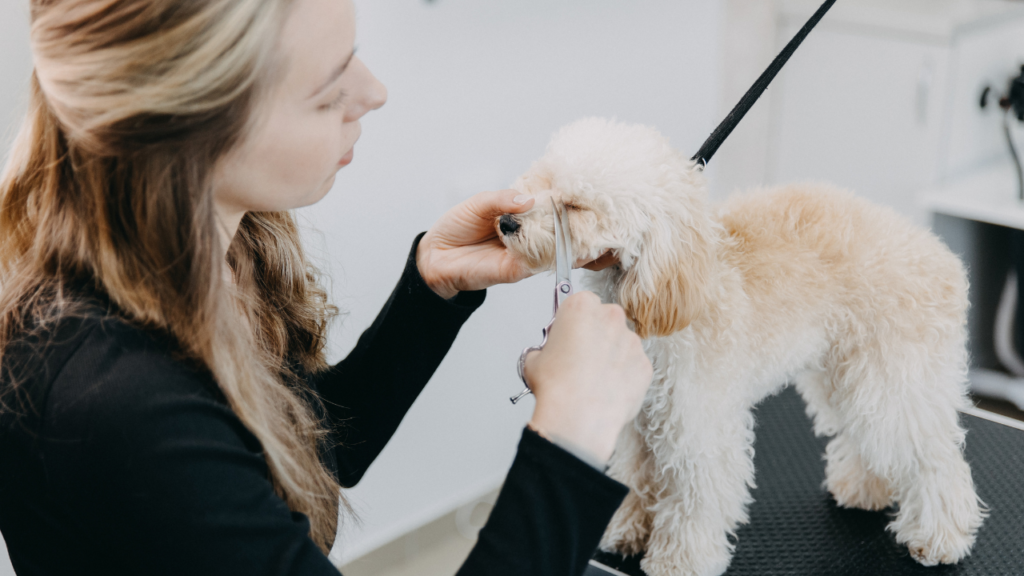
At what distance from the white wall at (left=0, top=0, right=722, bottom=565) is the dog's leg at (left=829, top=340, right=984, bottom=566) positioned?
80cm

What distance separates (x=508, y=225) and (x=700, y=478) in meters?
0.39

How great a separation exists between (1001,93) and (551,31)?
103cm

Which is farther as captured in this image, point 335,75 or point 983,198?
point 983,198

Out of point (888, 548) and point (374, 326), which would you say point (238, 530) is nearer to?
point (374, 326)

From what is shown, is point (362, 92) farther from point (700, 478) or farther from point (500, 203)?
point (700, 478)

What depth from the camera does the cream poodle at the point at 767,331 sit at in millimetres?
868

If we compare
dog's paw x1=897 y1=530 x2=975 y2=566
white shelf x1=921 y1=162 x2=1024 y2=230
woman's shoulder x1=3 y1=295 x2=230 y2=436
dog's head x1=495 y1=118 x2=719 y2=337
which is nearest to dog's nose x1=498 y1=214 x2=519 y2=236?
dog's head x1=495 y1=118 x2=719 y2=337

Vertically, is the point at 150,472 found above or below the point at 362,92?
below

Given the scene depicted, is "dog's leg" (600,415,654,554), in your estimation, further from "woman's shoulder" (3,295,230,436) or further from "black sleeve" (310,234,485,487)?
"woman's shoulder" (3,295,230,436)

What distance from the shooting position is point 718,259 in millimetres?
938

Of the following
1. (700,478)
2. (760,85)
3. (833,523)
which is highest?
(760,85)

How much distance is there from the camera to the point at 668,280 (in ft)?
2.74

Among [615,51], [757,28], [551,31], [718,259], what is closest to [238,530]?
[718,259]

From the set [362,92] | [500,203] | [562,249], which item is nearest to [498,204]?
[500,203]
